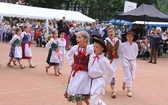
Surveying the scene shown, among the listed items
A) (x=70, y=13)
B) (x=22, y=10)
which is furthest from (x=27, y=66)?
(x=70, y=13)

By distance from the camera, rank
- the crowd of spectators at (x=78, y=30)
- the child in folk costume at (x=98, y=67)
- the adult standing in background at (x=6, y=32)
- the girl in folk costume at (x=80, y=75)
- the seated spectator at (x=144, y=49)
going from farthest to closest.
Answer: the adult standing in background at (x=6, y=32) < the crowd of spectators at (x=78, y=30) < the seated spectator at (x=144, y=49) < the girl in folk costume at (x=80, y=75) < the child in folk costume at (x=98, y=67)

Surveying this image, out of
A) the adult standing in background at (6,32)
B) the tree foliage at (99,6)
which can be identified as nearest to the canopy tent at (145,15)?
the adult standing in background at (6,32)

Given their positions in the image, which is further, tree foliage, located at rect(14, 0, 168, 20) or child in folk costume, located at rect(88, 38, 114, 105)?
tree foliage, located at rect(14, 0, 168, 20)

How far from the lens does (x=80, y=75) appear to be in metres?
5.67

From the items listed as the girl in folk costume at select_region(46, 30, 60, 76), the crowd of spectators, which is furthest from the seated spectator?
the girl in folk costume at select_region(46, 30, 60, 76)

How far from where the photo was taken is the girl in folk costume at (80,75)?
5.62 metres

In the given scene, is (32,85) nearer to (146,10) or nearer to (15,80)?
(15,80)

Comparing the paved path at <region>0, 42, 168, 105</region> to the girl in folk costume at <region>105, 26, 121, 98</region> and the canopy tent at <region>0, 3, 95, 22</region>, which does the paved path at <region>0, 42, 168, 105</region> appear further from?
the canopy tent at <region>0, 3, 95, 22</region>

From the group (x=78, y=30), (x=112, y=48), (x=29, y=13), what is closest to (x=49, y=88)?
(x=112, y=48)

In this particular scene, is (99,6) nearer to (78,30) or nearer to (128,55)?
(78,30)

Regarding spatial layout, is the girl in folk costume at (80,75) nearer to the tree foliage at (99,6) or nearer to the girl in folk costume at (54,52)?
the girl in folk costume at (54,52)

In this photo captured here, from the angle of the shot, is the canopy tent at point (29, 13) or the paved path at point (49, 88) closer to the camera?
the paved path at point (49, 88)

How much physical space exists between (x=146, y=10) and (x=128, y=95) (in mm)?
12364

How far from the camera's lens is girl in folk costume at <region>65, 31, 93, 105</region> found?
18.4ft
